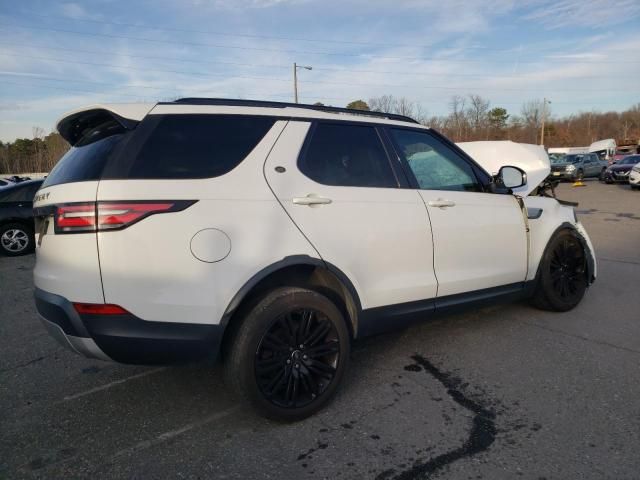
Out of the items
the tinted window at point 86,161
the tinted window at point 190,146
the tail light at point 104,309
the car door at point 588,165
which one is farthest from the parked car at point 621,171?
the tail light at point 104,309

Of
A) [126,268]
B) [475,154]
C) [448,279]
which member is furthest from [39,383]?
[475,154]

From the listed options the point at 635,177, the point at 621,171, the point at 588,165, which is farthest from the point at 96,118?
the point at 588,165

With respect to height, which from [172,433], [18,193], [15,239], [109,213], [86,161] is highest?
[86,161]

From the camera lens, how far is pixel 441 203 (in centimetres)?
331

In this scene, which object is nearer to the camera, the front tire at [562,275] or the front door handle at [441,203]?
the front door handle at [441,203]

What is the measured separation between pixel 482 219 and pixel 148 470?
2840mm

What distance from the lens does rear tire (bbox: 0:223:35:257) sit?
9.25 metres

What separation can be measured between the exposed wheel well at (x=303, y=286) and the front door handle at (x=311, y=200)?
36cm

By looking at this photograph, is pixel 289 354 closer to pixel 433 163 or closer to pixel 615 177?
pixel 433 163

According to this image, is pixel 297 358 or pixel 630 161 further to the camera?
pixel 630 161

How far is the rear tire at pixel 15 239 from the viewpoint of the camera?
925 cm

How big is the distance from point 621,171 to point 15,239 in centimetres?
2566

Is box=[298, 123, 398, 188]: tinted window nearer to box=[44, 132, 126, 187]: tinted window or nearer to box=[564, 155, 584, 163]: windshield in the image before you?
box=[44, 132, 126, 187]: tinted window

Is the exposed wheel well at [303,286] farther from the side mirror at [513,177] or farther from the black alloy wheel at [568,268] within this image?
the black alloy wheel at [568,268]
